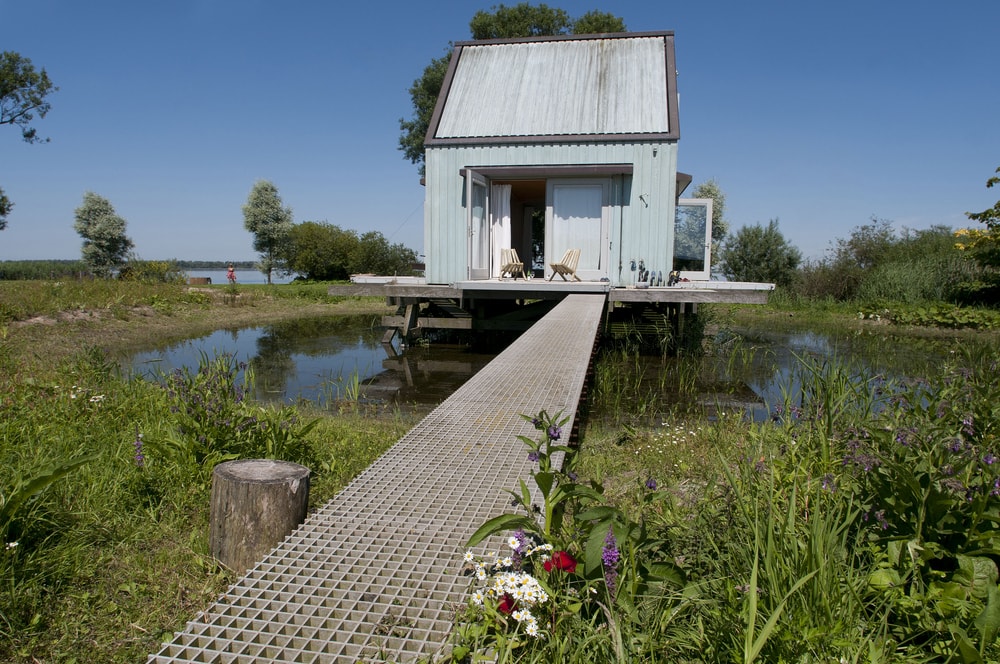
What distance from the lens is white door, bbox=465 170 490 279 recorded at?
11.8 meters

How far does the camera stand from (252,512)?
2.65 metres

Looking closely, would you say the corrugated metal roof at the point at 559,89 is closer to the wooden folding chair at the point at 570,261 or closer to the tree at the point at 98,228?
the wooden folding chair at the point at 570,261

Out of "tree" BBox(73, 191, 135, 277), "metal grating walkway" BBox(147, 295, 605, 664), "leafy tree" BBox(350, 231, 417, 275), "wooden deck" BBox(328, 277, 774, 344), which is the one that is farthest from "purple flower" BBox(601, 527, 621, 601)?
"tree" BBox(73, 191, 135, 277)

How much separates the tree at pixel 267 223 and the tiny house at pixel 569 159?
24.6 meters

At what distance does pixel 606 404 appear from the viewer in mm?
7145

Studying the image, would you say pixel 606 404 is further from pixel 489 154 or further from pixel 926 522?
pixel 489 154

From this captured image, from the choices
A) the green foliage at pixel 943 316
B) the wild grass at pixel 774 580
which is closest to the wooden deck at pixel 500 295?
the green foliage at pixel 943 316

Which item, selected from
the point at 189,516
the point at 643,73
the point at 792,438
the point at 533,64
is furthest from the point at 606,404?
the point at 533,64

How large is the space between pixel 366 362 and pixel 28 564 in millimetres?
8161

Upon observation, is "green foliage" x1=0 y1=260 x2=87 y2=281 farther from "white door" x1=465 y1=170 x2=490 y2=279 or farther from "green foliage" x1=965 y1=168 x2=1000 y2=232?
"green foliage" x1=965 y1=168 x2=1000 y2=232

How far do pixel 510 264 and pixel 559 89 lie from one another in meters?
3.72

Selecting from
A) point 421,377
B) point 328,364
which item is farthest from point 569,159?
point 328,364

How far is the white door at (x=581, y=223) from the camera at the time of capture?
12.0m

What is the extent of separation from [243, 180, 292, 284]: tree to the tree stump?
3402 centimetres
